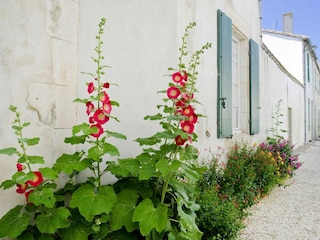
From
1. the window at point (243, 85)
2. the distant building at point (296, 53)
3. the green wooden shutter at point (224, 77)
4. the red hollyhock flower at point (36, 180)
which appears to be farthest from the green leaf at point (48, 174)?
the distant building at point (296, 53)

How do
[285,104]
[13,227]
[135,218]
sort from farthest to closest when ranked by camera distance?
[285,104]
[135,218]
[13,227]

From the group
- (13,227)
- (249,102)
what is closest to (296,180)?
(249,102)

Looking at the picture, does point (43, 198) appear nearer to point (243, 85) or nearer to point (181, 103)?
point (181, 103)

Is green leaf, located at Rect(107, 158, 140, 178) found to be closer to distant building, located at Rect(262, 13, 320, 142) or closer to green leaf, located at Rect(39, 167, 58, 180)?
green leaf, located at Rect(39, 167, 58, 180)

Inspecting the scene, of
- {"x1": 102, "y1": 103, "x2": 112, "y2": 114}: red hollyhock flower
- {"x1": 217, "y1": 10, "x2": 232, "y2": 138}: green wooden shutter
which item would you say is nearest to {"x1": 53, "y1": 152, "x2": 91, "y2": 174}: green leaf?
{"x1": 102, "y1": 103, "x2": 112, "y2": 114}: red hollyhock flower

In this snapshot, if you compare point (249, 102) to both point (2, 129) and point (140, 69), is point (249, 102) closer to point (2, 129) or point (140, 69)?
point (140, 69)

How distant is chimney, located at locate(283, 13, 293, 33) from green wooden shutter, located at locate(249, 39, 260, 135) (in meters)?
14.6

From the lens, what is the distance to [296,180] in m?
5.51

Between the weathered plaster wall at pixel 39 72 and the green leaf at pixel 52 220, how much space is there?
26 centimetres

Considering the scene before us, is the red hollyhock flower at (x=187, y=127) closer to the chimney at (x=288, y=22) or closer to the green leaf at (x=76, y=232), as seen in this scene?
the green leaf at (x=76, y=232)

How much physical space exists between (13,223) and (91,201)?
1.24 feet

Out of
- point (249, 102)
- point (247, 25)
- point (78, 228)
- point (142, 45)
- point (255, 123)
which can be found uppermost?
point (247, 25)

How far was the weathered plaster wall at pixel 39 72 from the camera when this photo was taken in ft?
4.89

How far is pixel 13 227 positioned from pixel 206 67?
2.98 metres
